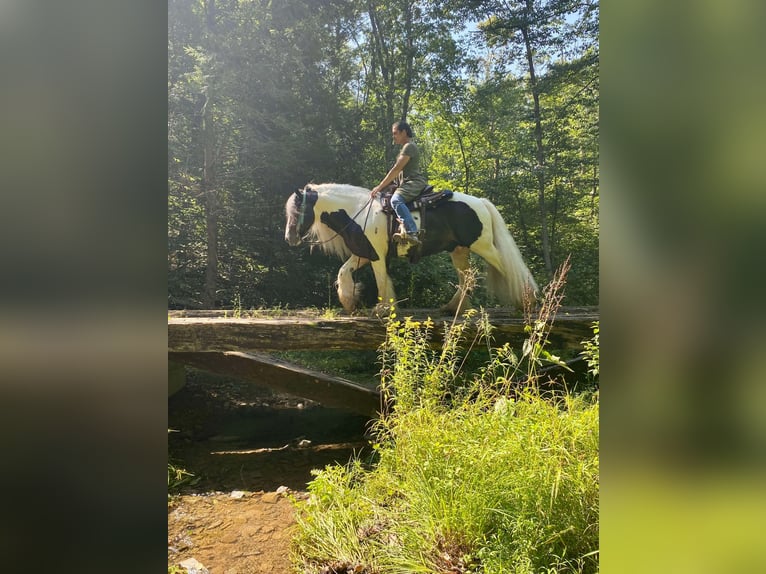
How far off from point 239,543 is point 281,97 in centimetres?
631

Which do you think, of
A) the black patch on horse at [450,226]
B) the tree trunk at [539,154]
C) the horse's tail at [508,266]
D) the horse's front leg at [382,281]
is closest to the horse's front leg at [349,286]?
the horse's front leg at [382,281]

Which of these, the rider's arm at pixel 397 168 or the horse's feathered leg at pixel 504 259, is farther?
the horse's feathered leg at pixel 504 259

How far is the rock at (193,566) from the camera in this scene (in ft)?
7.25

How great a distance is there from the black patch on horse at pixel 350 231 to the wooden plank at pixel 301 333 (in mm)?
750

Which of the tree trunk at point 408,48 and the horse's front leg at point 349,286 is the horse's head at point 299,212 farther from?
the tree trunk at point 408,48

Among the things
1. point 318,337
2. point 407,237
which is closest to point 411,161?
point 407,237

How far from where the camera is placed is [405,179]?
447cm

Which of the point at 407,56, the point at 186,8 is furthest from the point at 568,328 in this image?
the point at 186,8

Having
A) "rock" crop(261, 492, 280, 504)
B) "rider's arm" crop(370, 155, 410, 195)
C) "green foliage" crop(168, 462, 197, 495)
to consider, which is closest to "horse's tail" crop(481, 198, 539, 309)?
"rider's arm" crop(370, 155, 410, 195)

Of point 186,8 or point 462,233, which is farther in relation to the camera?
point 186,8
